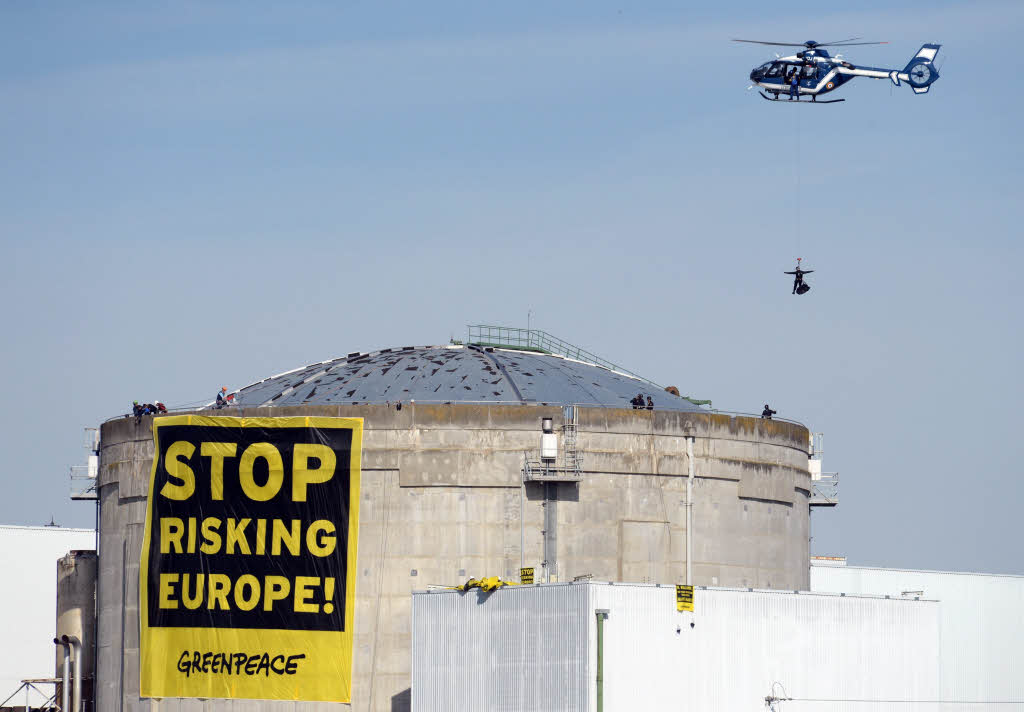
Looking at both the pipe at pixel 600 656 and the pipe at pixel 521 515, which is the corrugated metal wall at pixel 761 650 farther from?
the pipe at pixel 521 515

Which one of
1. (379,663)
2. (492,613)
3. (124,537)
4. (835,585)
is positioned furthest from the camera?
(835,585)

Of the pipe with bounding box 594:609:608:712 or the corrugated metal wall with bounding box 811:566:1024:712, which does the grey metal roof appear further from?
the corrugated metal wall with bounding box 811:566:1024:712

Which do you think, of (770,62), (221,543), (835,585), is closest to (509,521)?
(221,543)

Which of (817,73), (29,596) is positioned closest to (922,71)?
(817,73)

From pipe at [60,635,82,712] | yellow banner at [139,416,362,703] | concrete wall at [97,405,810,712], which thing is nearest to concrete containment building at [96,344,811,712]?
concrete wall at [97,405,810,712]

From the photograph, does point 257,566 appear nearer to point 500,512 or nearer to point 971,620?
point 500,512

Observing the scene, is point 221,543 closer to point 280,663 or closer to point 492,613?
point 280,663

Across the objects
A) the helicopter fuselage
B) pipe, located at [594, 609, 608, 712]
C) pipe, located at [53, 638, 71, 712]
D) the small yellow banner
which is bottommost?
pipe, located at [53, 638, 71, 712]
